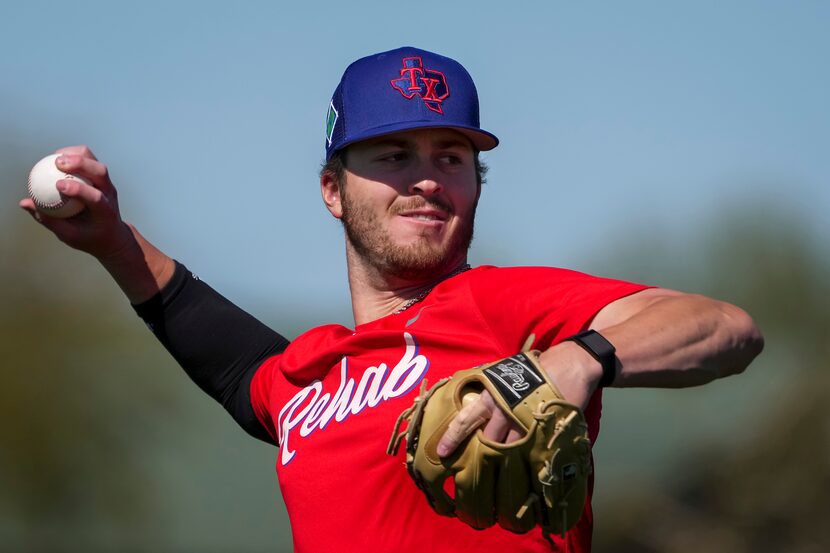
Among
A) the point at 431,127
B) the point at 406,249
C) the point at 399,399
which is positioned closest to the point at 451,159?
the point at 431,127

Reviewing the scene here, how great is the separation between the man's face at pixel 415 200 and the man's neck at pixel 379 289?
0.03m

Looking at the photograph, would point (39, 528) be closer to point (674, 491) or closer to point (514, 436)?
point (674, 491)

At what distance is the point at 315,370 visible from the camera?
3.27m

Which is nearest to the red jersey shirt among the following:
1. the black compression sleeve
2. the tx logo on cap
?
the tx logo on cap

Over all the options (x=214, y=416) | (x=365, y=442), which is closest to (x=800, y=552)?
(x=214, y=416)

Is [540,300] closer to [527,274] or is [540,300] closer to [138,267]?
[527,274]

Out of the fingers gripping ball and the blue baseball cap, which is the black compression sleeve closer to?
the blue baseball cap

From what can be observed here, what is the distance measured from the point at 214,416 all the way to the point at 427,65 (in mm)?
10554

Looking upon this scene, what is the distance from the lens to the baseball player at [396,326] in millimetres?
2258

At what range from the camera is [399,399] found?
9.35 ft

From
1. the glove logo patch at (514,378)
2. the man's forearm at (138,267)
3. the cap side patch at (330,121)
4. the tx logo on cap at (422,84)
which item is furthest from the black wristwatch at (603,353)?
the man's forearm at (138,267)

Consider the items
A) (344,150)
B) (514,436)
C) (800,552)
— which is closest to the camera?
(514,436)

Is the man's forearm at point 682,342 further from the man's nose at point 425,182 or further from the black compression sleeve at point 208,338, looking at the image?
the black compression sleeve at point 208,338

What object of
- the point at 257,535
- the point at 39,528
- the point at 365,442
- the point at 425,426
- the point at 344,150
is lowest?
the point at 39,528
